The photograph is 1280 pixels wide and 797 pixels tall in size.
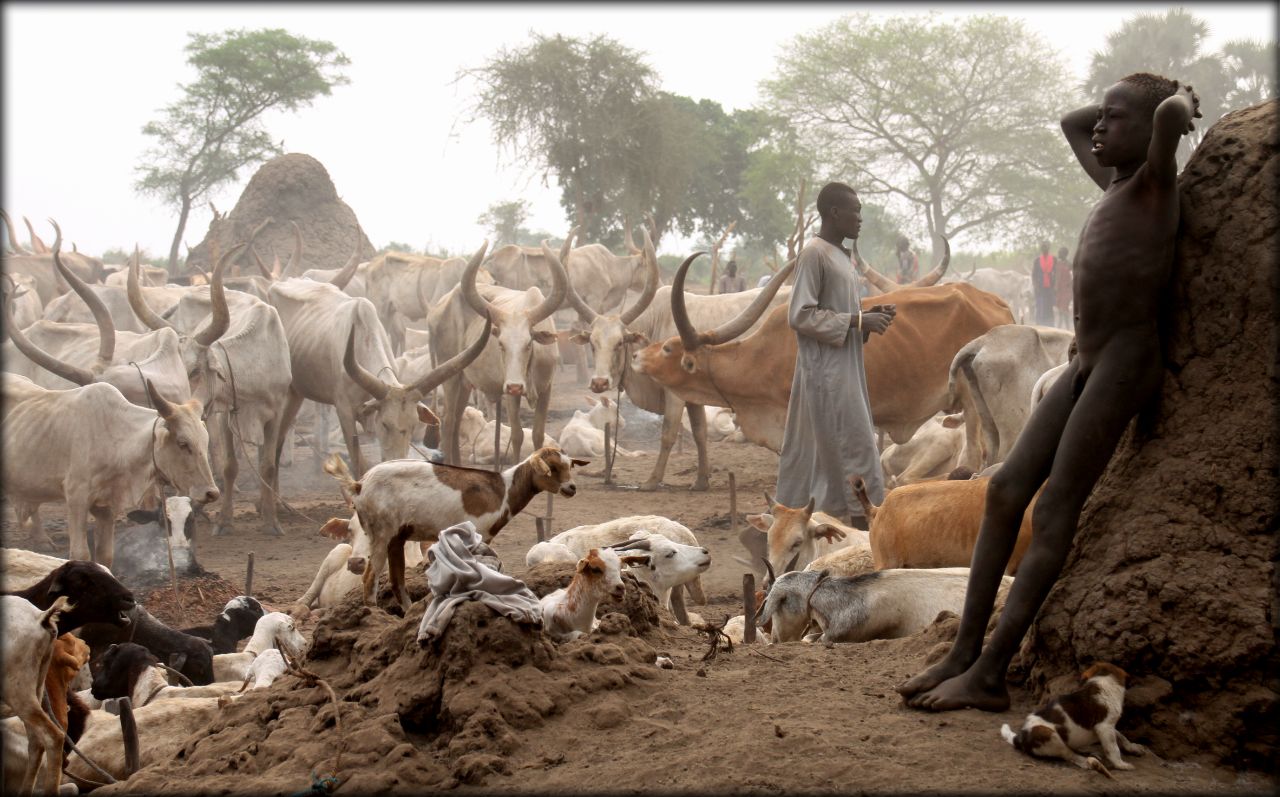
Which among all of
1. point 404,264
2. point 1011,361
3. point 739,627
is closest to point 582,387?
point 404,264

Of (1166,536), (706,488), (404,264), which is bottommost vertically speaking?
(706,488)

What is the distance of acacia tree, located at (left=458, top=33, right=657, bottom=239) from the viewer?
1223 inches

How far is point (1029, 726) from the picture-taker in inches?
139

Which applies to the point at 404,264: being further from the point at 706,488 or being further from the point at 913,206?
the point at 913,206

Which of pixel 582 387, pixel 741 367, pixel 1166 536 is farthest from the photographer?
pixel 582 387

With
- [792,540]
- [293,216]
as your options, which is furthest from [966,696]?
[293,216]

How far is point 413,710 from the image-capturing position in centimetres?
412

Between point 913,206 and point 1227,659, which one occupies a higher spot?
point 913,206

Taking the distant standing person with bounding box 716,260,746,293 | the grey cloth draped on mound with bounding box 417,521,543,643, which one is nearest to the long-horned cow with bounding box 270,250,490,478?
the grey cloth draped on mound with bounding box 417,521,543,643

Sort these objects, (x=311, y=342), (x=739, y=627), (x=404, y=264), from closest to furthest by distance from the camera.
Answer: (x=739, y=627), (x=311, y=342), (x=404, y=264)

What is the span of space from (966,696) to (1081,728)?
389 millimetres

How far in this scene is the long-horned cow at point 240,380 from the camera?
1173 cm

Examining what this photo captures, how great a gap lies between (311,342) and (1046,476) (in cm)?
1001

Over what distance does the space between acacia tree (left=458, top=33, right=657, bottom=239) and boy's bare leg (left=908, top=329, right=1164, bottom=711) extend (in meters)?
27.4
